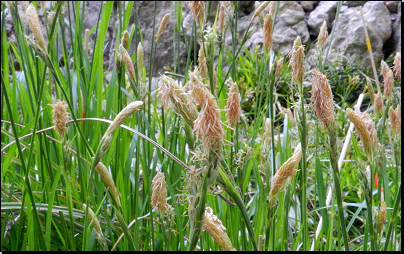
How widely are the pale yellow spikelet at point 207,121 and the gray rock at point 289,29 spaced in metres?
2.97

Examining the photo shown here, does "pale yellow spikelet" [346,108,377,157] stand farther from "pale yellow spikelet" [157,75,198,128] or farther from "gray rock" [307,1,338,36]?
"gray rock" [307,1,338,36]

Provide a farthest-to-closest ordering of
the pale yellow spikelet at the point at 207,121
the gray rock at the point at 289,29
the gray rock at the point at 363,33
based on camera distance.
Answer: the gray rock at the point at 289,29, the gray rock at the point at 363,33, the pale yellow spikelet at the point at 207,121

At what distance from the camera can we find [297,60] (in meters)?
0.44

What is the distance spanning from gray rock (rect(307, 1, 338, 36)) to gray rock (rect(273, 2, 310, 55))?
Answer: 69mm

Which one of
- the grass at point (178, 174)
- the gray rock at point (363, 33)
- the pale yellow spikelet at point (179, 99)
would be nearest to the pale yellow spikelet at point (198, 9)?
the grass at point (178, 174)

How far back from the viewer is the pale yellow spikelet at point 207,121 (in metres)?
0.29

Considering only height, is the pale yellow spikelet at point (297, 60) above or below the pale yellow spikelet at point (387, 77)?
above

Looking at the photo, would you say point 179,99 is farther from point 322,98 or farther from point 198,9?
point 198,9

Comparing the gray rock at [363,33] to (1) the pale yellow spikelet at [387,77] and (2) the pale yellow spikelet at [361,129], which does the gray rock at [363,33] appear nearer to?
(1) the pale yellow spikelet at [387,77]

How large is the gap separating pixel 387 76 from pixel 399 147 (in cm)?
15

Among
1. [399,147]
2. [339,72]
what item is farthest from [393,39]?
[399,147]

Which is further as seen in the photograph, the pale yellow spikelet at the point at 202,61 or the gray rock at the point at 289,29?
the gray rock at the point at 289,29

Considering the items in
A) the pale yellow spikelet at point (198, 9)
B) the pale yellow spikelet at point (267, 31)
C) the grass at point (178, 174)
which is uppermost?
the pale yellow spikelet at point (198, 9)

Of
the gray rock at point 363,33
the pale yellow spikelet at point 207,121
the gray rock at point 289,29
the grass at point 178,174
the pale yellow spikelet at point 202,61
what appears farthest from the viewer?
the gray rock at point 289,29
